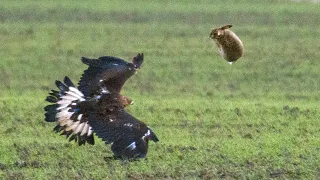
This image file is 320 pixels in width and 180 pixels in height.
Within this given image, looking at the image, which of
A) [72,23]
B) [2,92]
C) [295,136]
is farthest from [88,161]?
[72,23]

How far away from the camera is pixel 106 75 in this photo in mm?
11055

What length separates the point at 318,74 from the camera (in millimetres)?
17906

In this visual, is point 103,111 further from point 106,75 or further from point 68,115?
point 68,115

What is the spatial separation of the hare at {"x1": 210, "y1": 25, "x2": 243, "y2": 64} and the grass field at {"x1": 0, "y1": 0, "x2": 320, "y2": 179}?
3.49 ft

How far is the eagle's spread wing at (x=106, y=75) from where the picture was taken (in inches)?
434

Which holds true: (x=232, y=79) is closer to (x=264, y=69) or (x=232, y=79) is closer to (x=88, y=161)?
(x=264, y=69)

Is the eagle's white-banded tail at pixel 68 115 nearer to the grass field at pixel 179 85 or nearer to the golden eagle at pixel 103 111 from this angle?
the golden eagle at pixel 103 111

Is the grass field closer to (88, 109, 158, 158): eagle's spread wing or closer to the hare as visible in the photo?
(88, 109, 158, 158): eagle's spread wing

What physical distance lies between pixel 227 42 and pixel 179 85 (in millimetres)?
6914

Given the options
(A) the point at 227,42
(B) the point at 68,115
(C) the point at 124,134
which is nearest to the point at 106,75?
(B) the point at 68,115

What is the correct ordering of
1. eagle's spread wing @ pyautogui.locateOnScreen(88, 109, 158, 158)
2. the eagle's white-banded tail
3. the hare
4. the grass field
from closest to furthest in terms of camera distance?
the hare, eagle's spread wing @ pyautogui.locateOnScreen(88, 109, 158, 158), the grass field, the eagle's white-banded tail

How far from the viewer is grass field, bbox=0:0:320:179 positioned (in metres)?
10.5

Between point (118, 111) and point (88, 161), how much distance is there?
1.86 feet

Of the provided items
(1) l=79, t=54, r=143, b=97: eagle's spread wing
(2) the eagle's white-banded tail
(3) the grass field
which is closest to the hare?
(3) the grass field
